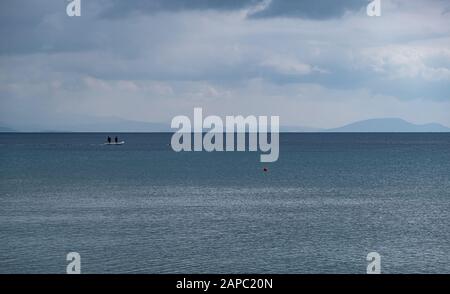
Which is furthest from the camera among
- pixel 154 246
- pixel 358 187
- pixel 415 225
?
pixel 358 187

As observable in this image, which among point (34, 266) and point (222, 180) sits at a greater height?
point (222, 180)

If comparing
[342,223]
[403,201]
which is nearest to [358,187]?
[403,201]

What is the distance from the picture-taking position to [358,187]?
87.1 metres

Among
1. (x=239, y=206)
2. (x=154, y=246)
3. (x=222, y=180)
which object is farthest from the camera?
(x=222, y=180)

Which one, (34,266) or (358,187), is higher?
(358,187)

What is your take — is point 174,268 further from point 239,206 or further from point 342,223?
point 239,206

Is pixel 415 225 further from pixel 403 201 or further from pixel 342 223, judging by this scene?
pixel 403 201

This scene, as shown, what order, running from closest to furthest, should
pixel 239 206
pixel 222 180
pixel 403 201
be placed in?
pixel 239 206 → pixel 403 201 → pixel 222 180

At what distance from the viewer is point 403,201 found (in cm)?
7088

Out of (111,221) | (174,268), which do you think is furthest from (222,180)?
(174,268)

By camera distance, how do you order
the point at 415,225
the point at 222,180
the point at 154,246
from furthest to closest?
the point at 222,180, the point at 415,225, the point at 154,246

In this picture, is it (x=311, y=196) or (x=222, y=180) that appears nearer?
(x=311, y=196)
